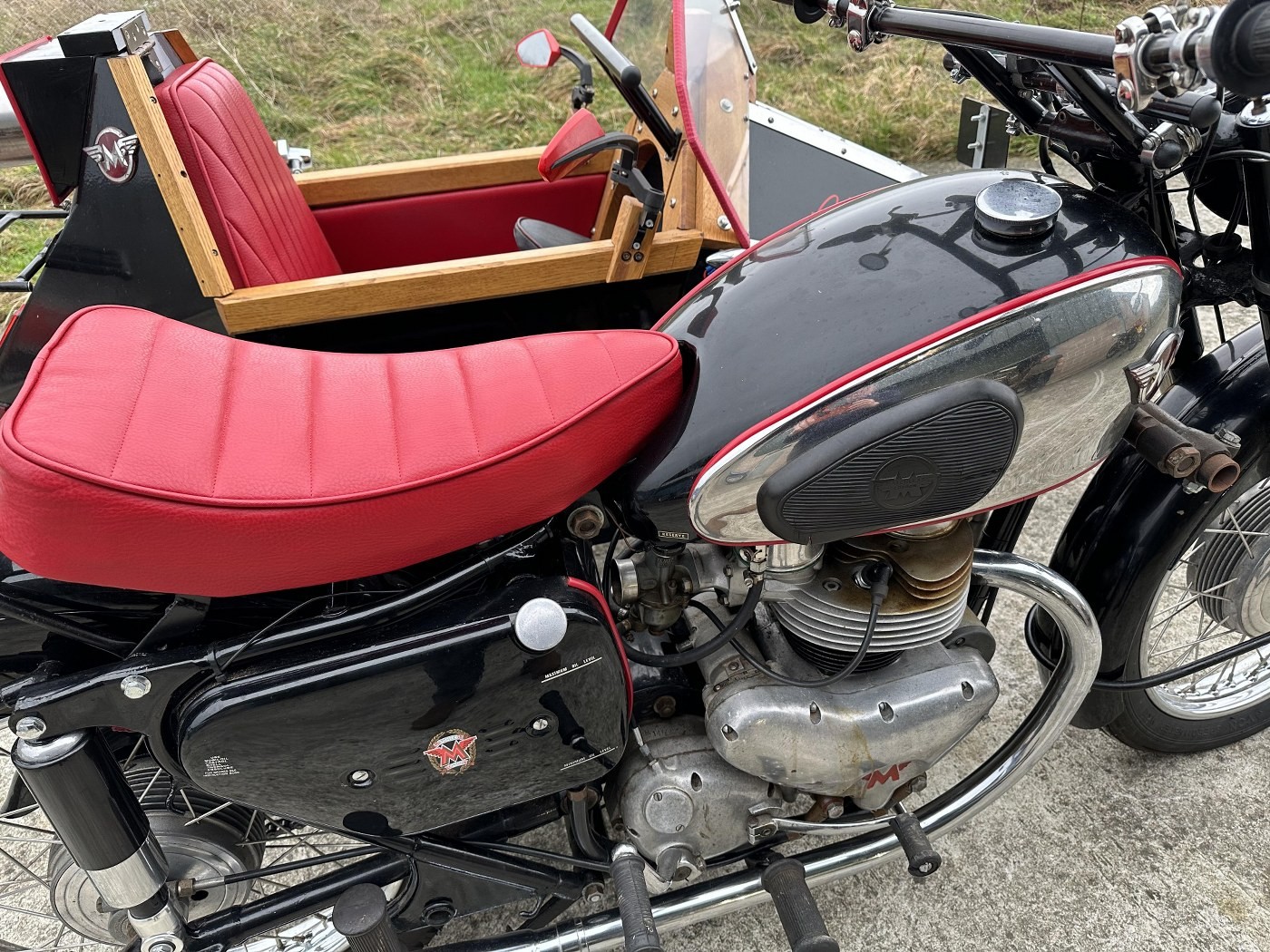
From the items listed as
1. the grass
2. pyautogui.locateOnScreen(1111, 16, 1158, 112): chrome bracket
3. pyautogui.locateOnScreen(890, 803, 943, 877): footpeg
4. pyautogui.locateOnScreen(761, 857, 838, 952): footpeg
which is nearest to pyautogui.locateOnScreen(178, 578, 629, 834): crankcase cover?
pyautogui.locateOnScreen(761, 857, 838, 952): footpeg

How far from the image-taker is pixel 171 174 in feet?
5.25

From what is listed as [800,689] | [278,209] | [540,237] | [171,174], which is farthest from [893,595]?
[278,209]

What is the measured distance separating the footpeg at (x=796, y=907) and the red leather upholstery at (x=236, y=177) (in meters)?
1.42

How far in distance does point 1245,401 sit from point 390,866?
4.54 ft

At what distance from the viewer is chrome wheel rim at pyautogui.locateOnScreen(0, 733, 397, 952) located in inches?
52.0

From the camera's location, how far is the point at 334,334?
1.83 meters

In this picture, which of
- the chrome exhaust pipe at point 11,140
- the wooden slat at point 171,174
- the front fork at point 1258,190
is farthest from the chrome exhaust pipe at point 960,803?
the chrome exhaust pipe at point 11,140

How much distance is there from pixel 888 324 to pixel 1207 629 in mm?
1128

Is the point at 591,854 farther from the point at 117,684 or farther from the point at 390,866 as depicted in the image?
the point at 117,684

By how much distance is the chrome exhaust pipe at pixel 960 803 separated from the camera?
1.21 m

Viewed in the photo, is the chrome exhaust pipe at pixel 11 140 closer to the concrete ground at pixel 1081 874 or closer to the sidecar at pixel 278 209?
the sidecar at pixel 278 209

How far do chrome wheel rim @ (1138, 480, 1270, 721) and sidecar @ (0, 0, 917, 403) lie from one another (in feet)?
3.22

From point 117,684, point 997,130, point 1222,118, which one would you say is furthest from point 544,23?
point 117,684

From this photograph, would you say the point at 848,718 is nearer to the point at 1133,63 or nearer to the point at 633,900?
the point at 633,900
